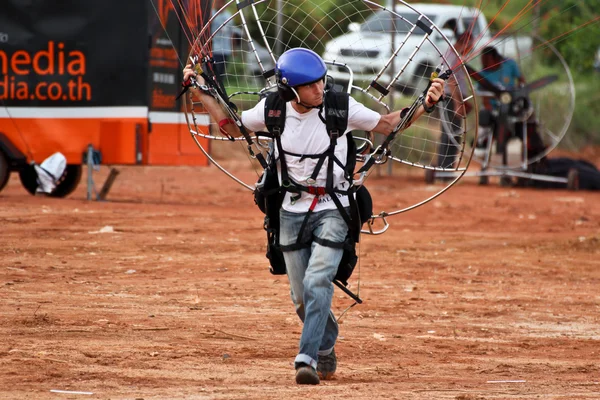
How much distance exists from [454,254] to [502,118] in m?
8.13

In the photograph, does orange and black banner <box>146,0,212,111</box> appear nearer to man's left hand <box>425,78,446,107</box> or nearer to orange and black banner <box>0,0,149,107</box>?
orange and black banner <box>0,0,149,107</box>

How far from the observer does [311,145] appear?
6.28m

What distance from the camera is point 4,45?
50.4ft

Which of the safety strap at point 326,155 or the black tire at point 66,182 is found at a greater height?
the safety strap at point 326,155

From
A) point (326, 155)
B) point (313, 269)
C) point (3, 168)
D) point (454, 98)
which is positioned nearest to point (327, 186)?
point (326, 155)

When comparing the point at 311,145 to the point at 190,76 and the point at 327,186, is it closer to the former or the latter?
the point at 327,186

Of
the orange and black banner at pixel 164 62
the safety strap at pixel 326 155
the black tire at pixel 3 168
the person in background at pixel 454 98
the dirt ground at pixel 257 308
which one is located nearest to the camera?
the safety strap at pixel 326 155

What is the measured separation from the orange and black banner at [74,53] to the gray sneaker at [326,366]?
9.57 m

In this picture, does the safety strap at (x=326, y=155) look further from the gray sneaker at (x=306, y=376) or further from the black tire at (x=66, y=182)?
the black tire at (x=66, y=182)

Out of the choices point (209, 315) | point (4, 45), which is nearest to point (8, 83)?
point (4, 45)

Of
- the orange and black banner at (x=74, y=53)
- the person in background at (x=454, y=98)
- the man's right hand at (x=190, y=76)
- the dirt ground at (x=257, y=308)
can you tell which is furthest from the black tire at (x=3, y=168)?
the man's right hand at (x=190, y=76)

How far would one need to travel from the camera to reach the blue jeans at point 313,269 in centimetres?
625

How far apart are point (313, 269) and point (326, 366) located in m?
0.65

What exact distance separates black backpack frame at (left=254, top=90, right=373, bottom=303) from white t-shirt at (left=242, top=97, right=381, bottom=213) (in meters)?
0.04
